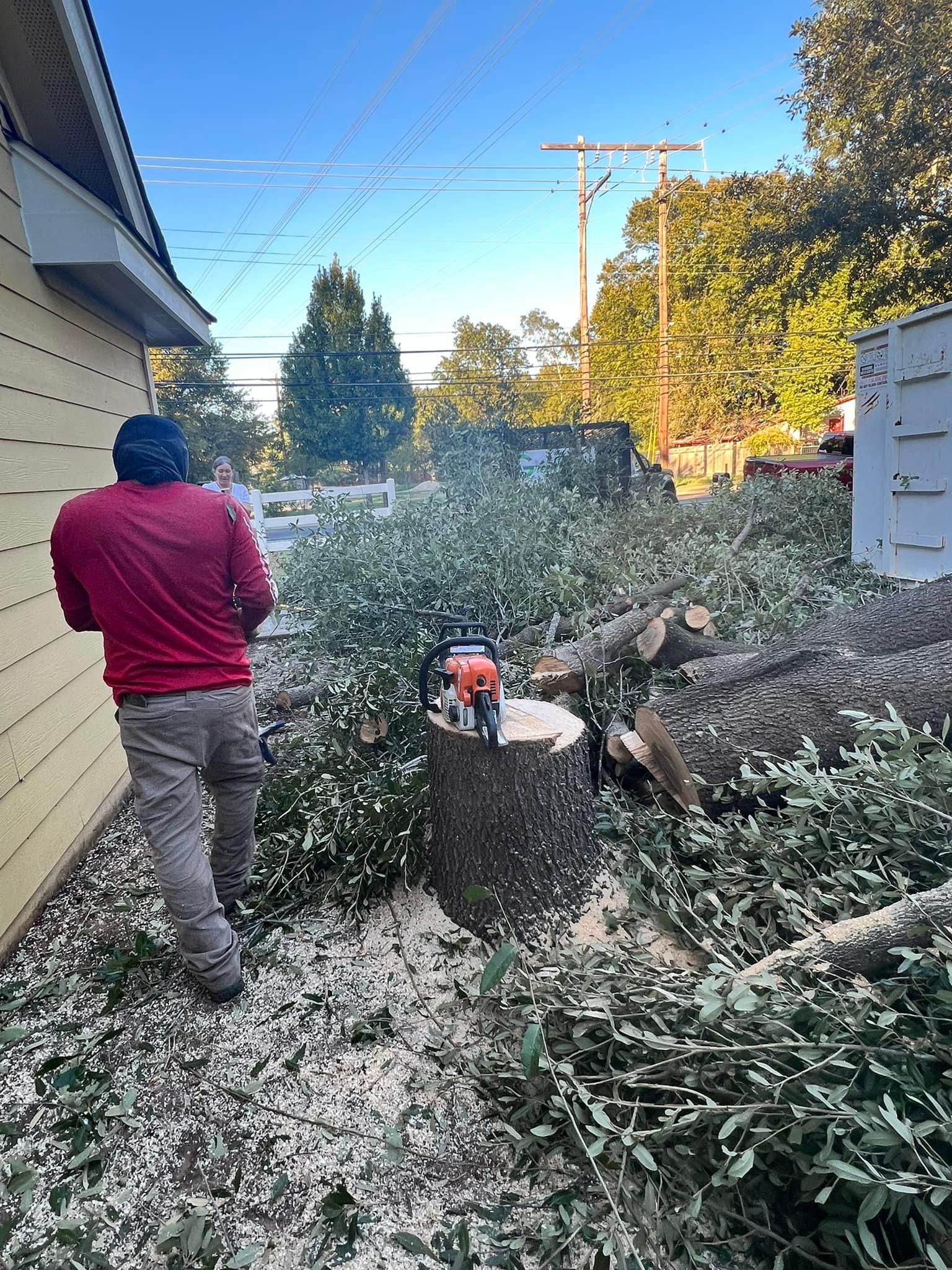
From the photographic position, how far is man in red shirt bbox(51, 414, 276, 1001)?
1.94 m

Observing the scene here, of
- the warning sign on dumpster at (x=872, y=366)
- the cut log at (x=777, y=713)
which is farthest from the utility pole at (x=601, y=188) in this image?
the cut log at (x=777, y=713)

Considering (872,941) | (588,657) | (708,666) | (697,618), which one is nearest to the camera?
(872,941)

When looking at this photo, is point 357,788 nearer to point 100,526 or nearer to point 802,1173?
point 100,526

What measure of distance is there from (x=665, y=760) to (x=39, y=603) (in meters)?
2.72

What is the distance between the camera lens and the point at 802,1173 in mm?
1322

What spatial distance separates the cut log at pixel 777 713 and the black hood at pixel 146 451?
182 cm

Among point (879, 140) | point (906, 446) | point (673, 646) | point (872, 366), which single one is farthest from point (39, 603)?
point (879, 140)

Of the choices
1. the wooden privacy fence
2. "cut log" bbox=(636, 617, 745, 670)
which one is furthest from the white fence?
the wooden privacy fence

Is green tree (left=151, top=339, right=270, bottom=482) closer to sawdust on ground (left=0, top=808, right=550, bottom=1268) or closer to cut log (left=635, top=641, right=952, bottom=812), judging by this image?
sawdust on ground (left=0, top=808, right=550, bottom=1268)

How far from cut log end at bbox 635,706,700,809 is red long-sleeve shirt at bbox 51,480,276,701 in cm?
146

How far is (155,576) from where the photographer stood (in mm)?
1962

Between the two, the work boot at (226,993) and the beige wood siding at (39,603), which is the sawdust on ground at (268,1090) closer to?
the work boot at (226,993)

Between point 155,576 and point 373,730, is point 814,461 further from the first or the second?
point 155,576

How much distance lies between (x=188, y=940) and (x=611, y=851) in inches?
57.2
